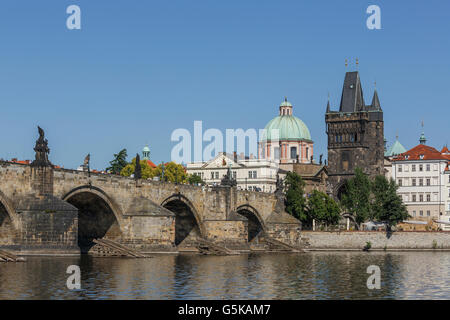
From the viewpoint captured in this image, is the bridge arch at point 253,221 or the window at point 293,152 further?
the window at point 293,152

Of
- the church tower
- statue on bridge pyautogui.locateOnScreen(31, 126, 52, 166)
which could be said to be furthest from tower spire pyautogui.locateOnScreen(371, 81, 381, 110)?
statue on bridge pyautogui.locateOnScreen(31, 126, 52, 166)

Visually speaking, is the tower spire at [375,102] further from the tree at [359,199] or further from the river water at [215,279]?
the river water at [215,279]

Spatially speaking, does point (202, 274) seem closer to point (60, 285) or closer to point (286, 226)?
point (60, 285)

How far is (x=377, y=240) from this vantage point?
10288 cm

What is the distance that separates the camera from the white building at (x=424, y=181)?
463 ft

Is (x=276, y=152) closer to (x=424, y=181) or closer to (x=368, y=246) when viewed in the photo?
(x=424, y=181)

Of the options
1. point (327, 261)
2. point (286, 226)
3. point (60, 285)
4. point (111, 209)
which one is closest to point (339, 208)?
point (286, 226)

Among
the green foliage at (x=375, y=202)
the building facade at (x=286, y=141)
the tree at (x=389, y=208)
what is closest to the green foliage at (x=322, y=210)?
the green foliage at (x=375, y=202)

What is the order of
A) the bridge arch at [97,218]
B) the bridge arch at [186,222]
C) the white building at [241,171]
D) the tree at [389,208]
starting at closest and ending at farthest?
the bridge arch at [97,218]
the bridge arch at [186,222]
the tree at [389,208]
the white building at [241,171]

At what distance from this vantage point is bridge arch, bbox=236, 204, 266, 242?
3996 inches

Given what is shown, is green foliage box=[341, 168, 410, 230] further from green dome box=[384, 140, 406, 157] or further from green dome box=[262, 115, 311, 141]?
green dome box=[384, 140, 406, 157]

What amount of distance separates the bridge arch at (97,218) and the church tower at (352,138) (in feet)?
220

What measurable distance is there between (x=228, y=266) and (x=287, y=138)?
106m

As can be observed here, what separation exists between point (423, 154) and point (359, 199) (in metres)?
30.6
